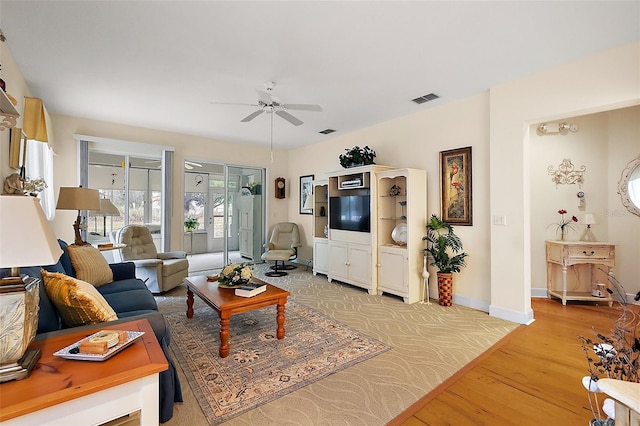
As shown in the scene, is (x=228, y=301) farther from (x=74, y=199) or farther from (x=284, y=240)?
(x=284, y=240)

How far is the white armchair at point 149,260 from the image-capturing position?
13.7 feet

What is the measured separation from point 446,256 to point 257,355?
8.74ft

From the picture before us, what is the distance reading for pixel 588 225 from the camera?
4.10m

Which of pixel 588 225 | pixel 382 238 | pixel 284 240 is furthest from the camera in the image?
pixel 284 240

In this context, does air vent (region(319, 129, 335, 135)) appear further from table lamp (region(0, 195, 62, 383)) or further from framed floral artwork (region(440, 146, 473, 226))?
table lamp (region(0, 195, 62, 383))

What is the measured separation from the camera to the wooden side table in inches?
36.4

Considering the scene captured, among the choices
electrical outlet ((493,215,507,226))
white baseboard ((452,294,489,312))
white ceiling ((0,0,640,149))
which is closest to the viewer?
white ceiling ((0,0,640,149))

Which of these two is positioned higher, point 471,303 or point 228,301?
point 228,301

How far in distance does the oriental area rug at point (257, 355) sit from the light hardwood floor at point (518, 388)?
27.2 inches

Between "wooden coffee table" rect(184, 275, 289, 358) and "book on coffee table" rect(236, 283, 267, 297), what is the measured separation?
0.11ft

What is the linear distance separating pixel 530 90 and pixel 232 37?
3124 millimetres

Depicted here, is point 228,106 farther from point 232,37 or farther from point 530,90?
point 530,90

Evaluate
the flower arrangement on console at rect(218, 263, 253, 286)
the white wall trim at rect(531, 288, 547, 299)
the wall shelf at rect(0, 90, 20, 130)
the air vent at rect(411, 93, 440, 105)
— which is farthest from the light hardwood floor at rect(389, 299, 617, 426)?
the wall shelf at rect(0, 90, 20, 130)

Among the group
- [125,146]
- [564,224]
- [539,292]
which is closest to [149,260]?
[125,146]
